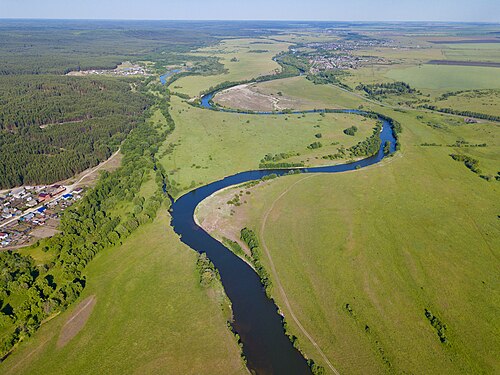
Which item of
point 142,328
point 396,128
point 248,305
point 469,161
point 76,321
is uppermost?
point 396,128

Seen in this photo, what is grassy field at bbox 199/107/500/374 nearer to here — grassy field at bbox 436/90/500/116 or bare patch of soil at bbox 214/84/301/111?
grassy field at bbox 436/90/500/116

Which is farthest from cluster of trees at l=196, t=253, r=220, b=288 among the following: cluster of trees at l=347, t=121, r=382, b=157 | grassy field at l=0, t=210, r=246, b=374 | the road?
cluster of trees at l=347, t=121, r=382, b=157

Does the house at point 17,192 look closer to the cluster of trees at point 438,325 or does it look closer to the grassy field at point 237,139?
the grassy field at point 237,139

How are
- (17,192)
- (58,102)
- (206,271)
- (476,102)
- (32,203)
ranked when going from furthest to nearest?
(476,102)
(58,102)
(17,192)
(32,203)
(206,271)

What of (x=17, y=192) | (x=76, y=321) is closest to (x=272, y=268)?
(x=76, y=321)

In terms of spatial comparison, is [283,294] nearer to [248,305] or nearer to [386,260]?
[248,305]

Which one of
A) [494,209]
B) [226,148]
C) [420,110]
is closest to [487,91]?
[420,110]
